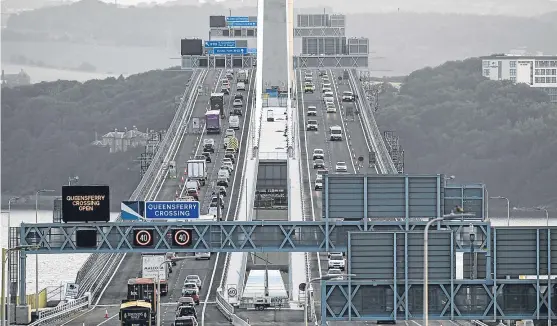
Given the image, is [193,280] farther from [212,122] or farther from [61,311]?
[212,122]

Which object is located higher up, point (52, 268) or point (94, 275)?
point (94, 275)

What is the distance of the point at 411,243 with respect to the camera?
8262 cm

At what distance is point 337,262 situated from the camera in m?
125

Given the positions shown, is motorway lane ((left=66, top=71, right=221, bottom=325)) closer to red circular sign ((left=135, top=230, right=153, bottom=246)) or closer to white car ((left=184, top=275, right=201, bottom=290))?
white car ((left=184, top=275, right=201, bottom=290))

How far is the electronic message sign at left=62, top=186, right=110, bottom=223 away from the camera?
98812mm

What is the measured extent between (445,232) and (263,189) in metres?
91.0

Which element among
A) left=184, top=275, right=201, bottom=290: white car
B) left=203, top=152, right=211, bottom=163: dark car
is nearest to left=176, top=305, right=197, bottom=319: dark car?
left=184, top=275, right=201, bottom=290: white car

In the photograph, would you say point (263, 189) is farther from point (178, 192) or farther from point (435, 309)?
point (435, 309)

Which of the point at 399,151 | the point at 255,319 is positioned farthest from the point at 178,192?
the point at 255,319

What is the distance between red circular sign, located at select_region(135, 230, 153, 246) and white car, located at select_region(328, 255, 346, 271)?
26.6 m


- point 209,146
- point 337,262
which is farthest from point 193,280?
point 209,146

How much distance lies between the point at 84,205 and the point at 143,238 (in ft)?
11.9

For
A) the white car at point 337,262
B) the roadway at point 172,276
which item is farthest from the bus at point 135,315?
the white car at point 337,262

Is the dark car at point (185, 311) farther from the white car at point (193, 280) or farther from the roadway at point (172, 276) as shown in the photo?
the white car at point (193, 280)
